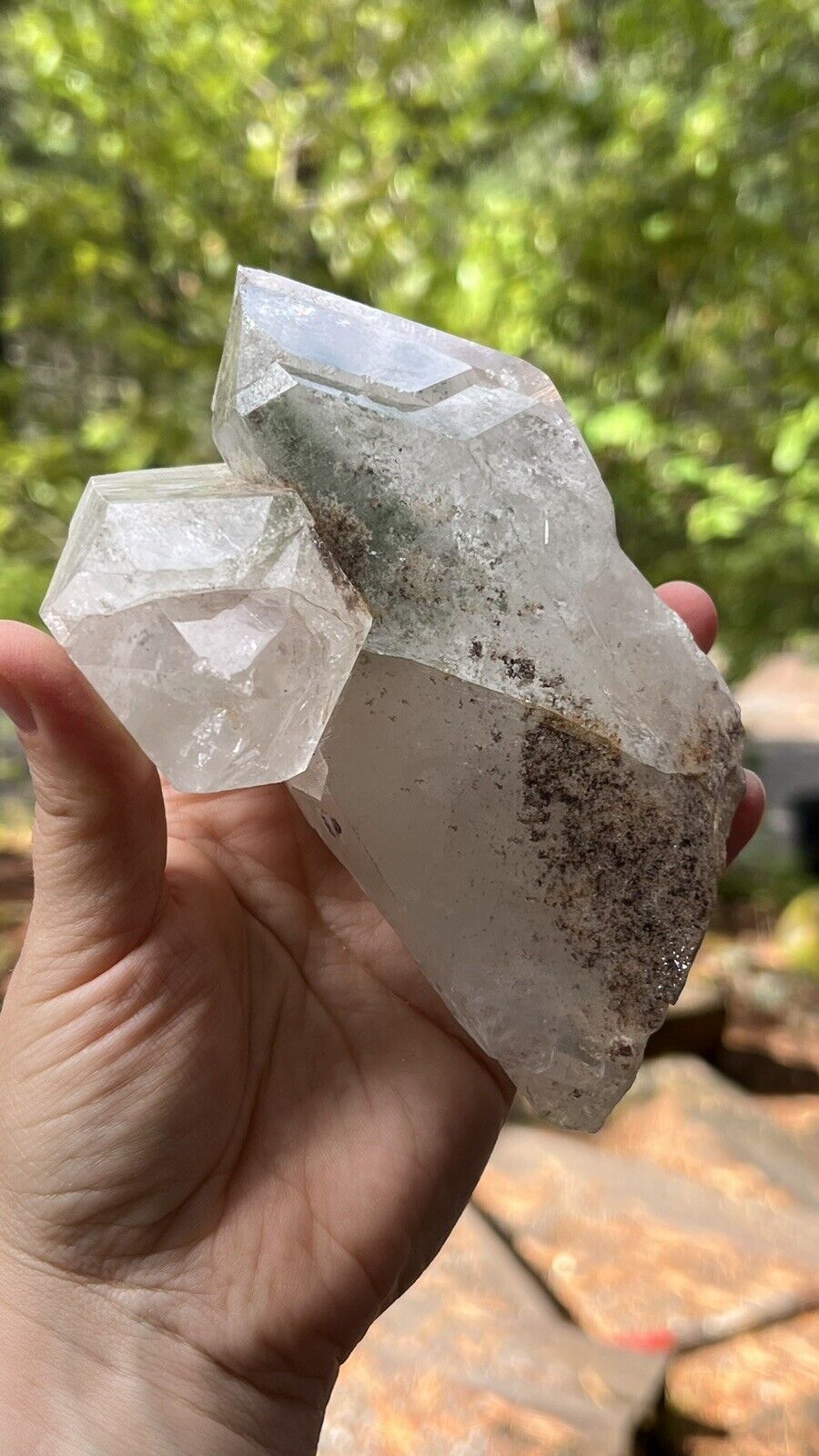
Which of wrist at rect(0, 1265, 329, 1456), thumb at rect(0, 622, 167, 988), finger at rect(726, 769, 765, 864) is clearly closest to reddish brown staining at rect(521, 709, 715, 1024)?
finger at rect(726, 769, 765, 864)

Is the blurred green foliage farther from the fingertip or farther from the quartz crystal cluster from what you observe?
the fingertip

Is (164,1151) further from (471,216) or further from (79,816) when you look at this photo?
(471,216)

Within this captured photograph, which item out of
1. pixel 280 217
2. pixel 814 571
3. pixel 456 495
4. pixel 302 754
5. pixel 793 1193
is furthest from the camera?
pixel 814 571

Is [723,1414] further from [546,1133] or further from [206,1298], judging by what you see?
[206,1298]

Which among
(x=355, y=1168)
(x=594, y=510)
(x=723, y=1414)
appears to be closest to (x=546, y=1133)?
(x=723, y=1414)

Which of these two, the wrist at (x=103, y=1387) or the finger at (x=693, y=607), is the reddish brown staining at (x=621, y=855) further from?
the wrist at (x=103, y=1387)

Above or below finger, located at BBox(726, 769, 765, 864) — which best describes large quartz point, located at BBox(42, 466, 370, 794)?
above
